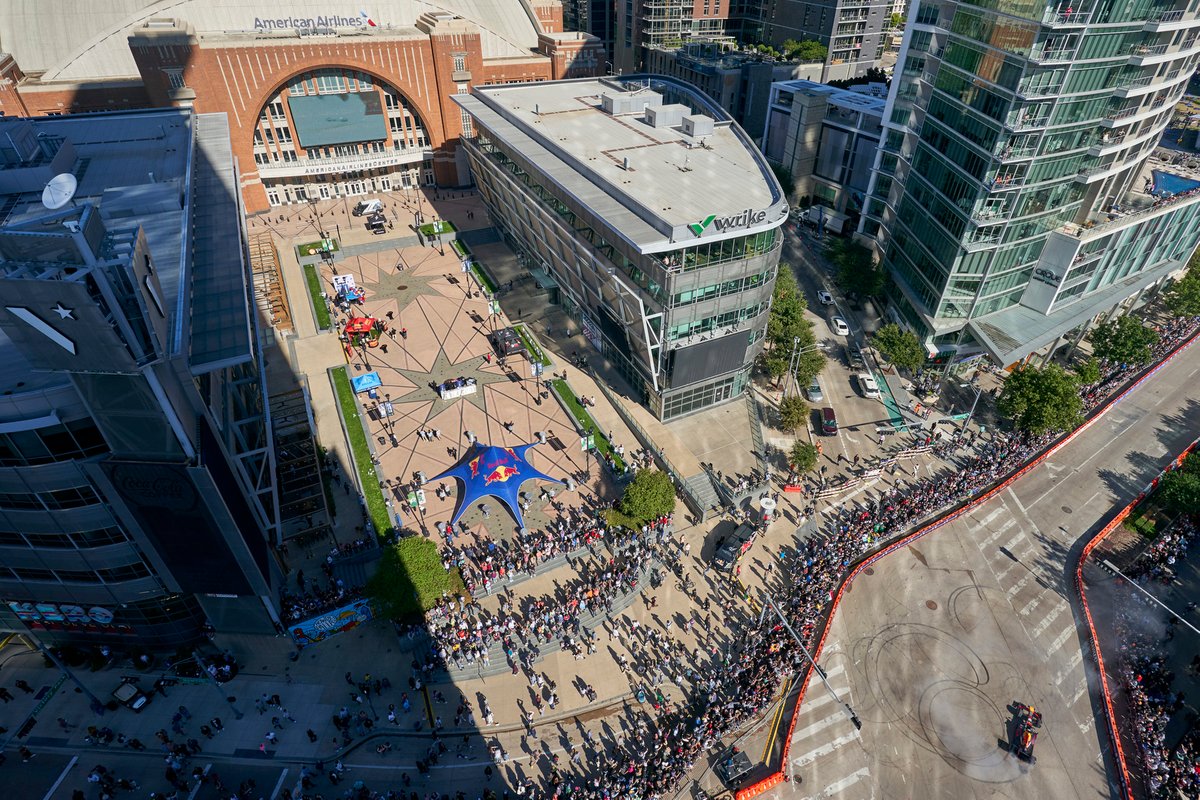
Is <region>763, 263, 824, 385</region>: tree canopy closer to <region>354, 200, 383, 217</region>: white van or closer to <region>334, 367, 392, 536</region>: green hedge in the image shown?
<region>334, 367, 392, 536</region>: green hedge

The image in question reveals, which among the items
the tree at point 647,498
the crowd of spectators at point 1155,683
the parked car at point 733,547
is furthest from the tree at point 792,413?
the crowd of spectators at point 1155,683

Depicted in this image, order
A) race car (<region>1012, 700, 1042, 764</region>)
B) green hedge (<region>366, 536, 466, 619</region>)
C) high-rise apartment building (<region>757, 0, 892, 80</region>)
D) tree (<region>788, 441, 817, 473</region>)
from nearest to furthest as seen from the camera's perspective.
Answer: race car (<region>1012, 700, 1042, 764</region>) < green hedge (<region>366, 536, 466, 619</region>) < tree (<region>788, 441, 817, 473</region>) < high-rise apartment building (<region>757, 0, 892, 80</region>)

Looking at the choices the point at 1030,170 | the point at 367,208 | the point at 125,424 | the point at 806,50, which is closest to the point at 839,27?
the point at 806,50

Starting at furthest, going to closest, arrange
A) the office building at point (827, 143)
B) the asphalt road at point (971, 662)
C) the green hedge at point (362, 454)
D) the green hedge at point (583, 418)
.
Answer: the office building at point (827, 143)
the green hedge at point (583, 418)
the green hedge at point (362, 454)
the asphalt road at point (971, 662)

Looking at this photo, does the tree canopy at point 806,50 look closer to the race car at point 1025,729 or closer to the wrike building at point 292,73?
the wrike building at point 292,73

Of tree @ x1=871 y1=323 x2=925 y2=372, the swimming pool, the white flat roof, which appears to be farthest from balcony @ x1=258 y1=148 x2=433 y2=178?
the swimming pool

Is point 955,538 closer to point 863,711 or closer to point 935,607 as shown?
point 935,607
